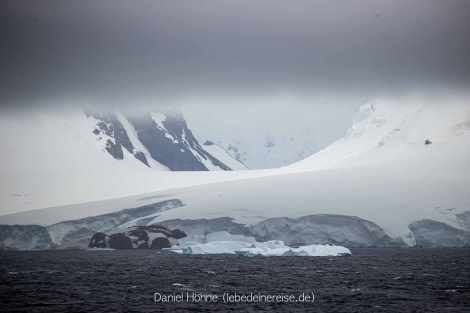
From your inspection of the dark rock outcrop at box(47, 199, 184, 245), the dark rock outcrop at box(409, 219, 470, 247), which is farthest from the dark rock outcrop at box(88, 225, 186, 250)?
the dark rock outcrop at box(409, 219, 470, 247)

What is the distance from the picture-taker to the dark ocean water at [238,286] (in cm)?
4831

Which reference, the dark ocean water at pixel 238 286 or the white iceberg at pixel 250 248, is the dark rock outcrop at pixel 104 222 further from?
the dark ocean water at pixel 238 286

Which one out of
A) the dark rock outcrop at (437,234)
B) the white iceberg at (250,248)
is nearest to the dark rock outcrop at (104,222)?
the white iceberg at (250,248)

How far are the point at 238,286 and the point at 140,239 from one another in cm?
7230

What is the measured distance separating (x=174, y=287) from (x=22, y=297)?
11.5 meters

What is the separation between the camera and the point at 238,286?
59938 millimetres

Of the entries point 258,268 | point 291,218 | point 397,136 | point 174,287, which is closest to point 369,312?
point 174,287

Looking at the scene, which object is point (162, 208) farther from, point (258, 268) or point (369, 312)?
point (369, 312)

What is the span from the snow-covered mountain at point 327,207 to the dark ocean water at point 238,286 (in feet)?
118

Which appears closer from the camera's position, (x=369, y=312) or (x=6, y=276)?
(x=369, y=312)

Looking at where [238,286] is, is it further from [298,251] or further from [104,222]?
[104,222]

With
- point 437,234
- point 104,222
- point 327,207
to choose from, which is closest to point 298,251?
point 327,207

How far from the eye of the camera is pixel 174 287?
5903cm

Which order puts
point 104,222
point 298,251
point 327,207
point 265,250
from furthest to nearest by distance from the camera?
point 104,222 → point 327,207 → point 265,250 → point 298,251
